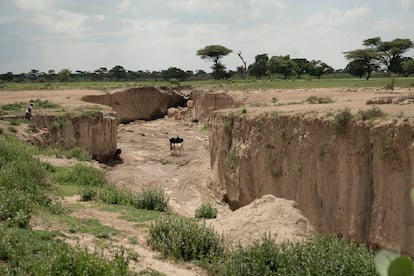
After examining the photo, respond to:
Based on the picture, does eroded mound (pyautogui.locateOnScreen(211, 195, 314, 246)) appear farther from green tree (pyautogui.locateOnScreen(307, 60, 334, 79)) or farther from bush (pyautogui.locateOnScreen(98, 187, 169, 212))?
green tree (pyautogui.locateOnScreen(307, 60, 334, 79))

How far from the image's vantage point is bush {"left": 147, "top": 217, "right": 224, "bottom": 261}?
27.4 ft

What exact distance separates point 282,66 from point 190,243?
52642 mm

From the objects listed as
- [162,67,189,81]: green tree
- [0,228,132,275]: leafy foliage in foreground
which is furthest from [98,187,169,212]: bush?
[162,67,189,81]: green tree

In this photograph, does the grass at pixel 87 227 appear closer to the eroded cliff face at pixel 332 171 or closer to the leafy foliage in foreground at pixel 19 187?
the leafy foliage in foreground at pixel 19 187

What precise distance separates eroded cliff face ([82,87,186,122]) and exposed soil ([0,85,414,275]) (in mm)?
1343

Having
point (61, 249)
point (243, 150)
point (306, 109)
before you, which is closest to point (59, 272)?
point (61, 249)

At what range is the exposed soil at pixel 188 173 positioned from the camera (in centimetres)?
884

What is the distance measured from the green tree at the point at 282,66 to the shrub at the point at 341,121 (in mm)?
46824

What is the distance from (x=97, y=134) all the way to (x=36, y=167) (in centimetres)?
1399

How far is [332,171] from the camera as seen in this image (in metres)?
13.4

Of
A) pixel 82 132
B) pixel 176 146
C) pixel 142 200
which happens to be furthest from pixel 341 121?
pixel 176 146

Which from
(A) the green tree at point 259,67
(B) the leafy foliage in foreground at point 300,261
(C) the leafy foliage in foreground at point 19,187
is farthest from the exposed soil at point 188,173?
(A) the green tree at point 259,67

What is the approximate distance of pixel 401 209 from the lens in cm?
1107

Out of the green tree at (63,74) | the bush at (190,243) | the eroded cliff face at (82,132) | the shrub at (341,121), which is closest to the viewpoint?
the bush at (190,243)
